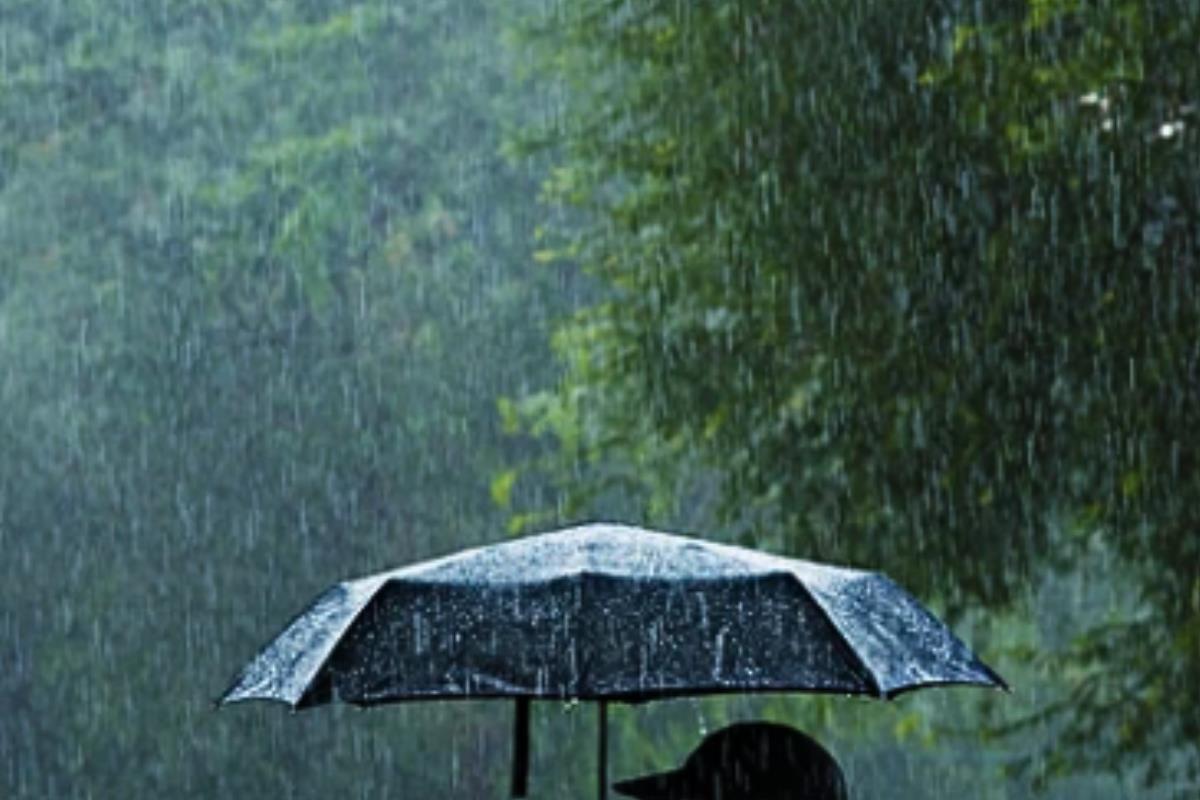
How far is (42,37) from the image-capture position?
115 ft

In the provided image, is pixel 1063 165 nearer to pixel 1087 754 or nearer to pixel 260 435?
pixel 1087 754

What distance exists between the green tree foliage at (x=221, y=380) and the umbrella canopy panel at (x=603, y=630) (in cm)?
2602

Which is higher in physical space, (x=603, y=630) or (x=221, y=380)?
(x=603, y=630)

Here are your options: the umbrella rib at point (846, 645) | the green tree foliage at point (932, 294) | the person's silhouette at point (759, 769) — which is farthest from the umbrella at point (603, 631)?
the green tree foliage at point (932, 294)

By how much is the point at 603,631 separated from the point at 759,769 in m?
0.77

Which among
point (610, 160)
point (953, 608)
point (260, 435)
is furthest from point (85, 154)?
point (953, 608)

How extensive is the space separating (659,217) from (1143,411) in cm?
399

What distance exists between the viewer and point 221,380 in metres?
34.1

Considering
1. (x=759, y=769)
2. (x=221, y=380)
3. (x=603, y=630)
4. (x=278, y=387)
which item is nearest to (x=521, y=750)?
(x=603, y=630)

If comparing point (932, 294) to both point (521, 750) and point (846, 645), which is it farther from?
point (846, 645)

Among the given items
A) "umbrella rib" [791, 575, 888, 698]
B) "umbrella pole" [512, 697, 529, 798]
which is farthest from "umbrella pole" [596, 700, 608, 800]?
"umbrella rib" [791, 575, 888, 698]

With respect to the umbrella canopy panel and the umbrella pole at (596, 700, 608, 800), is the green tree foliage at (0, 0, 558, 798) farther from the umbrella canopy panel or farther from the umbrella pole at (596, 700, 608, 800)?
the umbrella canopy panel

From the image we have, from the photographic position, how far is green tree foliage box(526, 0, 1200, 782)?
13141 millimetres

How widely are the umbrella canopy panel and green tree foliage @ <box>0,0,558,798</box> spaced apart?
26.0m
